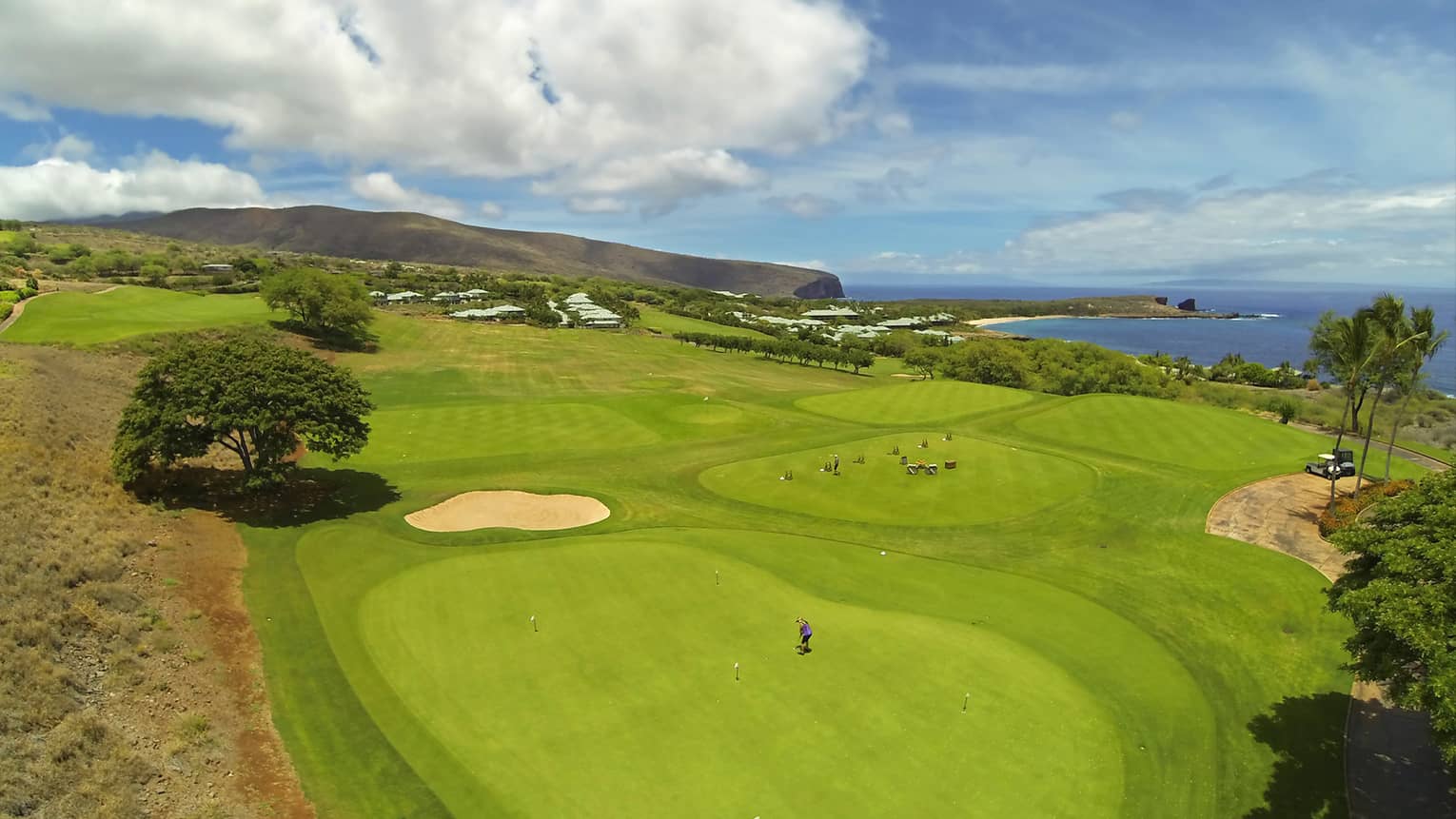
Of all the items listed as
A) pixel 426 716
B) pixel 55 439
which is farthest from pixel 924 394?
pixel 55 439

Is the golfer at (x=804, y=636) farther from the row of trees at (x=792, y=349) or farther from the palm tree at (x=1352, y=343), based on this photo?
the row of trees at (x=792, y=349)

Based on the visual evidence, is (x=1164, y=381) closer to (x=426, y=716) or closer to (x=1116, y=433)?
(x=1116, y=433)

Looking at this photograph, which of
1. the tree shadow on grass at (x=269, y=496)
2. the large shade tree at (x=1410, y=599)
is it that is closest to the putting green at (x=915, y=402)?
the tree shadow on grass at (x=269, y=496)

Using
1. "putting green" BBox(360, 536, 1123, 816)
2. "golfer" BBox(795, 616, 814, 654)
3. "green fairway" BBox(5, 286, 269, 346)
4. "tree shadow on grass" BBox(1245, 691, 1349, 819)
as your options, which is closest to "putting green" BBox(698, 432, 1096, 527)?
"putting green" BBox(360, 536, 1123, 816)

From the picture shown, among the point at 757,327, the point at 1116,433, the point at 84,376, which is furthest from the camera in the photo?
the point at 757,327

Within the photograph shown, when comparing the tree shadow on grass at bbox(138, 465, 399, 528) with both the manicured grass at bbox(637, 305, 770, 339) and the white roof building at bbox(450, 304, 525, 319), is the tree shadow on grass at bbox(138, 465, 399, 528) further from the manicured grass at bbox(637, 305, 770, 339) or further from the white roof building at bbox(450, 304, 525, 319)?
the manicured grass at bbox(637, 305, 770, 339)

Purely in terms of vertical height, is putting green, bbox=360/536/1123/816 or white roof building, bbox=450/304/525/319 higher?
white roof building, bbox=450/304/525/319
